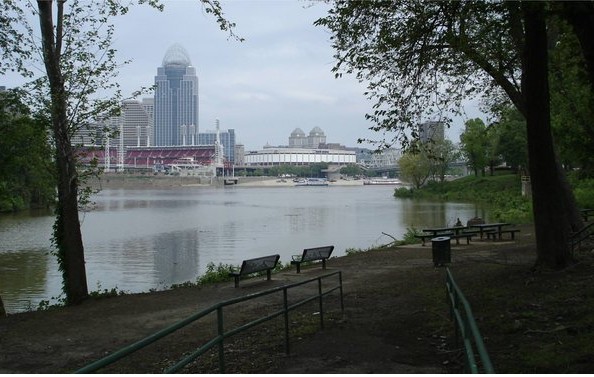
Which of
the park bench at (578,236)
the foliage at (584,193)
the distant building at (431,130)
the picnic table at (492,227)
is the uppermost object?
the distant building at (431,130)

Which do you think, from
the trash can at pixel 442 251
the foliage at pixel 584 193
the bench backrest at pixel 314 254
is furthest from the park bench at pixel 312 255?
the foliage at pixel 584 193

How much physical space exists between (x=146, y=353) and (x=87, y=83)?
22.7 ft

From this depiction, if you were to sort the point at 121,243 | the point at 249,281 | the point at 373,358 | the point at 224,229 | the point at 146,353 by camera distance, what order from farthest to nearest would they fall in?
the point at 224,229
the point at 121,243
the point at 249,281
the point at 146,353
the point at 373,358

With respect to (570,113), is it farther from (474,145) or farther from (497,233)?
(474,145)

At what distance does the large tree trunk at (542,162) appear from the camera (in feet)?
33.1

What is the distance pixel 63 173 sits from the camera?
Result: 12.7 meters

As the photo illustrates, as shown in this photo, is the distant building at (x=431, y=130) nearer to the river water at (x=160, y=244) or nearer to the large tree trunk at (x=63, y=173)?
the large tree trunk at (x=63, y=173)

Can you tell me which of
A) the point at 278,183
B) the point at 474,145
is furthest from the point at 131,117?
the point at 278,183

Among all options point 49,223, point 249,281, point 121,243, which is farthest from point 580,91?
point 49,223

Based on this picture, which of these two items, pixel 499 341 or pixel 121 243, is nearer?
pixel 499 341

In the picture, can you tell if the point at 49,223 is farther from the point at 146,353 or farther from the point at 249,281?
the point at 146,353

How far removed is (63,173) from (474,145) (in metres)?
73.0

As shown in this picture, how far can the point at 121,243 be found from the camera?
28984mm

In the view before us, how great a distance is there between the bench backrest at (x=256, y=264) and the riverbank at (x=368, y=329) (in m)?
0.41
